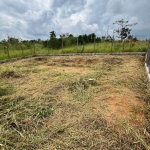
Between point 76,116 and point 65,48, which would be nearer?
point 76,116

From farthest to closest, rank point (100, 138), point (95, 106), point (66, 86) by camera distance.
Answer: point (66, 86), point (95, 106), point (100, 138)

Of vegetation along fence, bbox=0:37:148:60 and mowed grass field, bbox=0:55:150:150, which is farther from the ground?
vegetation along fence, bbox=0:37:148:60

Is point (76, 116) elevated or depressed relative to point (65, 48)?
depressed

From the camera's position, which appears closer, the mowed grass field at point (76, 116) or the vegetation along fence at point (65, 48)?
the mowed grass field at point (76, 116)

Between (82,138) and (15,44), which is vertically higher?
(15,44)

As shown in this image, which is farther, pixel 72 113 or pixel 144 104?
pixel 144 104

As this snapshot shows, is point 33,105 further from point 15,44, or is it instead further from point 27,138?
point 15,44

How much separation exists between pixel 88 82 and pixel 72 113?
1.62 metres

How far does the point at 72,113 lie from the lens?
2.52m

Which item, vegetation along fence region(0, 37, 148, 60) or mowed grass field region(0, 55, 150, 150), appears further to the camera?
vegetation along fence region(0, 37, 148, 60)

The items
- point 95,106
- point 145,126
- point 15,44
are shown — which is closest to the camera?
point 145,126

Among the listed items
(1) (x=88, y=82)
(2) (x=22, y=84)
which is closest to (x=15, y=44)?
(2) (x=22, y=84)

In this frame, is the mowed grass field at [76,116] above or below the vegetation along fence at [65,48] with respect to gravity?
below

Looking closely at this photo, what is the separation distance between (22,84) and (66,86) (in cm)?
123
